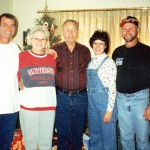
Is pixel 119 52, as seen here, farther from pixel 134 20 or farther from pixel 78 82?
pixel 78 82

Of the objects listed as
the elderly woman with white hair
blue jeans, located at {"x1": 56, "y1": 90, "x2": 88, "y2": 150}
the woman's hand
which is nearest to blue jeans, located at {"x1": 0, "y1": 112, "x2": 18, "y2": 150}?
the elderly woman with white hair

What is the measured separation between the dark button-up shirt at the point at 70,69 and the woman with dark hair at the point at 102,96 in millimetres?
91

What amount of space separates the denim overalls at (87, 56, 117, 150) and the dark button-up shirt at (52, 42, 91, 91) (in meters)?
0.10

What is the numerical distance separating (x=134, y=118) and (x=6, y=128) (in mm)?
1413

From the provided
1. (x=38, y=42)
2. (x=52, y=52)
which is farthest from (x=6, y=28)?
(x=52, y=52)

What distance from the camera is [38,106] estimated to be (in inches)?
88.6

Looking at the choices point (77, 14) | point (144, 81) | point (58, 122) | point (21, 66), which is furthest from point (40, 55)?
point (77, 14)

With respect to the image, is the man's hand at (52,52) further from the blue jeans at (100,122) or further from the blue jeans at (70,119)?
the blue jeans at (100,122)

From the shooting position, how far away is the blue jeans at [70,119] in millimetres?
2596

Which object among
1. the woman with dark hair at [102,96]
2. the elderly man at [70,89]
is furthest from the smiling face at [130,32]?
the elderly man at [70,89]

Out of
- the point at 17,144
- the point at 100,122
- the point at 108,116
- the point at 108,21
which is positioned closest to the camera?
the point at 108,116

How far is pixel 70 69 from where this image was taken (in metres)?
2.64

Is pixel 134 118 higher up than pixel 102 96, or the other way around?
pixel 102 96

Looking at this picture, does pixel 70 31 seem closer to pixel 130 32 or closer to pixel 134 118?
pixel 130 32
